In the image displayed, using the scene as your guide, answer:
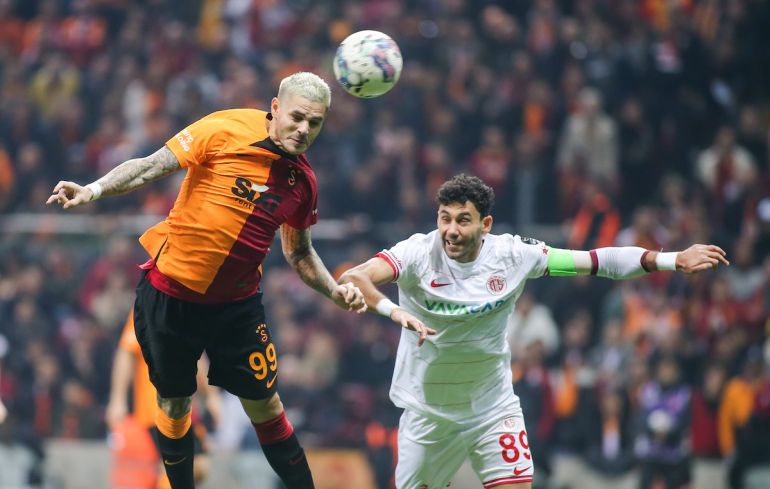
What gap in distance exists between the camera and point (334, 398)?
558 inches

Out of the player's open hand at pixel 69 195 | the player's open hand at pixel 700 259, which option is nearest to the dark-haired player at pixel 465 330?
the player's open hand at pixel 700 259

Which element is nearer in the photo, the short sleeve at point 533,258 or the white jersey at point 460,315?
the white jersey at point 460,315

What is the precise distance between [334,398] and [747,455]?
4.66 metres

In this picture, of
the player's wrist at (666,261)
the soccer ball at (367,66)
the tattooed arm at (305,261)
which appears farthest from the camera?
the soccer ball at (367,66)

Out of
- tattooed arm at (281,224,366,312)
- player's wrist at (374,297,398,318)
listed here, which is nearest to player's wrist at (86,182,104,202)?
tattooed arm at (281,224,366,312)

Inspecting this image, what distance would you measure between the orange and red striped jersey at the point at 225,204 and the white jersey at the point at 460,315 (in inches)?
33.5

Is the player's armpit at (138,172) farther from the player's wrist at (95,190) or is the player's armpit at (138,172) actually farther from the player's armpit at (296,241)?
the player's armpit at (296,241)

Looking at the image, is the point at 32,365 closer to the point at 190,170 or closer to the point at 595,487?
the point at 595,487

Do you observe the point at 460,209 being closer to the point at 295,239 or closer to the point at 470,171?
the point at 295,239

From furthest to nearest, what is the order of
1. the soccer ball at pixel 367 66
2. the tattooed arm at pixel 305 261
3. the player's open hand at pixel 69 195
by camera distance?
the soccer ball at pixel 367 66 < the tattooed arm at pixel 305 261 < the player's open hand at pixel 69 195

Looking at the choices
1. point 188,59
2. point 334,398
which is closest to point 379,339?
point 334,398

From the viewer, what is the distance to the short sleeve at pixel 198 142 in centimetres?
707

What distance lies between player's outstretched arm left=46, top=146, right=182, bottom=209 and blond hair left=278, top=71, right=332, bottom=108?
78cm

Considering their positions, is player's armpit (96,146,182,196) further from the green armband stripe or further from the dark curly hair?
the green armband stripe
